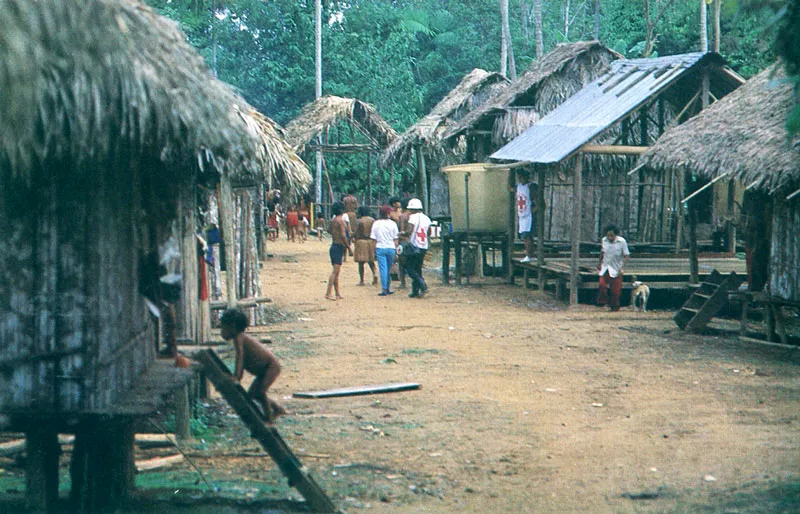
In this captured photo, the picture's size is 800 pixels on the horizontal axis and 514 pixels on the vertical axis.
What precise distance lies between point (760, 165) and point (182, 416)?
7.34 metres

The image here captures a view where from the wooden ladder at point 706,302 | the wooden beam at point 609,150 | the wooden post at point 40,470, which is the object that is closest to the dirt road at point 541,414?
the wooden ladder at point 706,302

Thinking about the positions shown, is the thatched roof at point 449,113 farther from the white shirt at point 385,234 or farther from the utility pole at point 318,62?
the white shirt at point 385,234

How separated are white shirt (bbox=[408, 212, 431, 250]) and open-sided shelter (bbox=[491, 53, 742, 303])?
1.92 meters

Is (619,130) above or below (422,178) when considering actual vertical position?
above

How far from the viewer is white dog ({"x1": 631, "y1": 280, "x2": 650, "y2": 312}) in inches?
635

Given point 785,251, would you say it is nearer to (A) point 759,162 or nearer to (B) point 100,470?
(A) point 759,162

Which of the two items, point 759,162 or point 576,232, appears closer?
point 759,162

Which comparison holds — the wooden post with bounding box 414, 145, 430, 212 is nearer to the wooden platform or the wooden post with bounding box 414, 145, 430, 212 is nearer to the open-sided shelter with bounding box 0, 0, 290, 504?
the wooden platform

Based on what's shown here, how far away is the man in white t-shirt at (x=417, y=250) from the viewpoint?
695 inches

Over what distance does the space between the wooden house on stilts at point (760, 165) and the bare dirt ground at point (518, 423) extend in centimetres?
94

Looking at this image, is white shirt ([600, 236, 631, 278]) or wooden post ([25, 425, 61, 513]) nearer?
wooden post ([25, 425, 61, 513])

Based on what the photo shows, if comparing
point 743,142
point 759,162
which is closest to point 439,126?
point 743,142

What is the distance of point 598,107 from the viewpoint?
1778 cm

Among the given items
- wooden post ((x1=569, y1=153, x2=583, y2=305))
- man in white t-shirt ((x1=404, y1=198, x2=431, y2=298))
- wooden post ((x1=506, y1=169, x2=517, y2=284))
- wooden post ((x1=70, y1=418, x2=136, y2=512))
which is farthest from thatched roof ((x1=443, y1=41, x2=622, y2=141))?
wooden post ((x1=70, y1=418, x2=136, y2=512))
